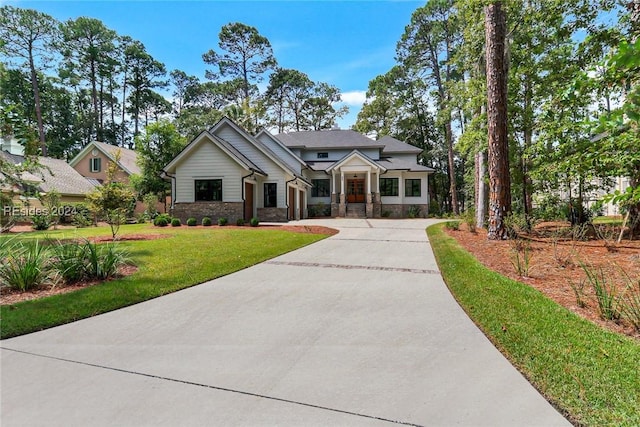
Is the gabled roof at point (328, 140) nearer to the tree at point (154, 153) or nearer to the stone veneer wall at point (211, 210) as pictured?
the tree at point (154, 153)

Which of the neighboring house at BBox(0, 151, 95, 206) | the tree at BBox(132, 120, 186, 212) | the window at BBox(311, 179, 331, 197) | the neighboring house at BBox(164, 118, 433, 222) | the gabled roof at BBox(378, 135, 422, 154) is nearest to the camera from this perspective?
the neighboring house at BBox(164, 118, 433, 222)

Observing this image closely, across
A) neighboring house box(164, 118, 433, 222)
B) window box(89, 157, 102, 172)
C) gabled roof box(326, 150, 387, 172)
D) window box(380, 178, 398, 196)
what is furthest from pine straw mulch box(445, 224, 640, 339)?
window box(89, 157, 102, 172)

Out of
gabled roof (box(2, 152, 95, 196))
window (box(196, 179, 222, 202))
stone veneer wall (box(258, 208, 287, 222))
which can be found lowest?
stone veneer wall (box(258, 208, 287, 222))

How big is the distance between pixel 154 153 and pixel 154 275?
2083cm

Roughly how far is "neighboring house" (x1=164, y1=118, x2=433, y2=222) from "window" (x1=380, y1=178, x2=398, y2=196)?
9cm

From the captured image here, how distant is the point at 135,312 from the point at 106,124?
4720 centimetres

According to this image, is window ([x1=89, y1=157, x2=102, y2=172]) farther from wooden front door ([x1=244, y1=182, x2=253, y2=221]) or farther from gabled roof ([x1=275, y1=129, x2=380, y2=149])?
wooden front door ([x1=244, y1=182, x2=253, y2=221])

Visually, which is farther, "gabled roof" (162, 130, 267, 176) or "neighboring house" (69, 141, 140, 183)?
"neighboring house" (69, 141, 140, 183)

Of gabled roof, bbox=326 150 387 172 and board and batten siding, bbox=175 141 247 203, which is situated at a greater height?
gabled roof, bbox=326 150 387 172

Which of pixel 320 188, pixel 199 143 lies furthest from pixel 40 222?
pixel 320 188

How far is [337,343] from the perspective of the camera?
3385 mm

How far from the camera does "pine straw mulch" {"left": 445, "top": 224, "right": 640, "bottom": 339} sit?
4.32 metres

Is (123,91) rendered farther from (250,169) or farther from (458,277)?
(458,277)

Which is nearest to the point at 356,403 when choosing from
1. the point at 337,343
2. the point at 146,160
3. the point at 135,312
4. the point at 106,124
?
the point at 337,343
